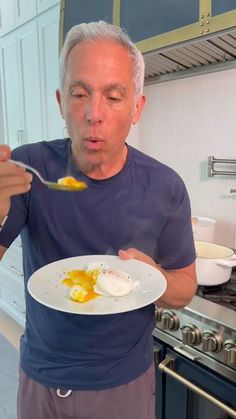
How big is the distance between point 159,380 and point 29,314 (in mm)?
639

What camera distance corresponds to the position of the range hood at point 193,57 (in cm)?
125

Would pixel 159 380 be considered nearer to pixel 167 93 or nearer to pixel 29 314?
pixel 29 314

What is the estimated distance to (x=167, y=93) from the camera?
1758 millimetres

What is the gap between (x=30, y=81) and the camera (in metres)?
2.30

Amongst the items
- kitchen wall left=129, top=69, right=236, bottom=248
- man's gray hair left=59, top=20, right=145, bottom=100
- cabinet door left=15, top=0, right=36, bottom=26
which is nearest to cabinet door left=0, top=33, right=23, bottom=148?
cabinet door left=15, top=0, right=36, bottom=26

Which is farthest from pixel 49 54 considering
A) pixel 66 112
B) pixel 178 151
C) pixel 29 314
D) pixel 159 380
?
pixel 159 380

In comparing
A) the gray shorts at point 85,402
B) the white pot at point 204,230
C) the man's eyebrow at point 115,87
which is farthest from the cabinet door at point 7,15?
the gray shorts at point 85,402

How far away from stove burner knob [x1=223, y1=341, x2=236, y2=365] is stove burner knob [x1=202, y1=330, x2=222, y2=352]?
23 millimetres

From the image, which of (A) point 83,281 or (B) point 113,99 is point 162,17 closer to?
(B) point 113,99

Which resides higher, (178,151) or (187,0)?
(187,0)

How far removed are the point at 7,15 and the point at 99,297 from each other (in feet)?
7.96

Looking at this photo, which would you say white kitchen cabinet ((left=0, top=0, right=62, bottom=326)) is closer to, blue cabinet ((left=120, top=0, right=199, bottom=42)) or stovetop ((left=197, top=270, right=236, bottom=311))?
blue cabinet ((left=120, top=0, right=199, bottom=42))

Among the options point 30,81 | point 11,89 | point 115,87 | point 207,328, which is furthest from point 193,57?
point 11,89

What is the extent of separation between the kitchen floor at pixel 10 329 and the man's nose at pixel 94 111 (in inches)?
83.1
